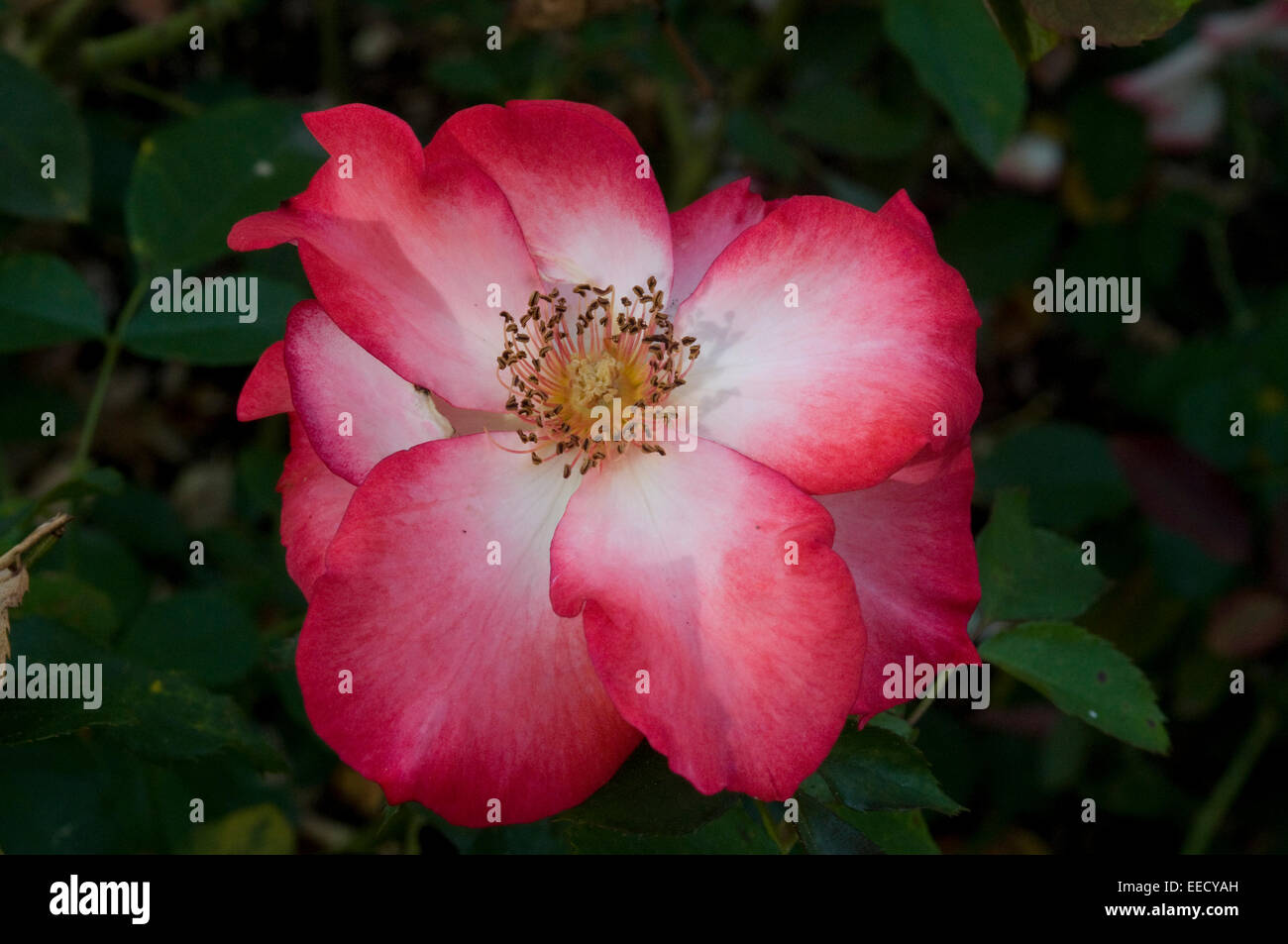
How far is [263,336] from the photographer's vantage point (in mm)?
1379

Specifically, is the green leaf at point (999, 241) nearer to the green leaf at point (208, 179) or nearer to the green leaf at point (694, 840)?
the green leaf at point (208, 179)

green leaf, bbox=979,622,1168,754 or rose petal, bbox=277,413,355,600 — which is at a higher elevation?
rose petal, bbox=277,413,355,600

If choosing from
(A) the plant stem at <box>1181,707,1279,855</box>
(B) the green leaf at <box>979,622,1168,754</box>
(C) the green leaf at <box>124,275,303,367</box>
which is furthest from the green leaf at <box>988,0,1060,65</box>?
(A) the plant stem at <box>1181,707,1279,855</box>

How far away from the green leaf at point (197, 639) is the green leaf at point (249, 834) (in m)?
0.19

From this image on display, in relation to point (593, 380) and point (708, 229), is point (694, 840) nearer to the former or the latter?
point (593, 380)

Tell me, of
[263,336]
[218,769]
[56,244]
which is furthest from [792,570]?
[56,244]

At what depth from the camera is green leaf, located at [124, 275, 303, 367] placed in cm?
137

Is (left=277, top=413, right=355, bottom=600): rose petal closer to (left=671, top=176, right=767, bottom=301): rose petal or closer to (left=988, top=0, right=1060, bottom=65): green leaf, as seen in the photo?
(left=671, top=176, right=767, bottom=301): rose petal

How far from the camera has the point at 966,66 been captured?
5.58 ft

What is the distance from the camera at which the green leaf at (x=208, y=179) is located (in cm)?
150

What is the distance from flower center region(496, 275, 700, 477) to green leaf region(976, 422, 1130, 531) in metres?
1.24

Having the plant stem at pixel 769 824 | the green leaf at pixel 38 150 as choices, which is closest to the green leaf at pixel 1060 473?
the plant stem at pixel 769 824
